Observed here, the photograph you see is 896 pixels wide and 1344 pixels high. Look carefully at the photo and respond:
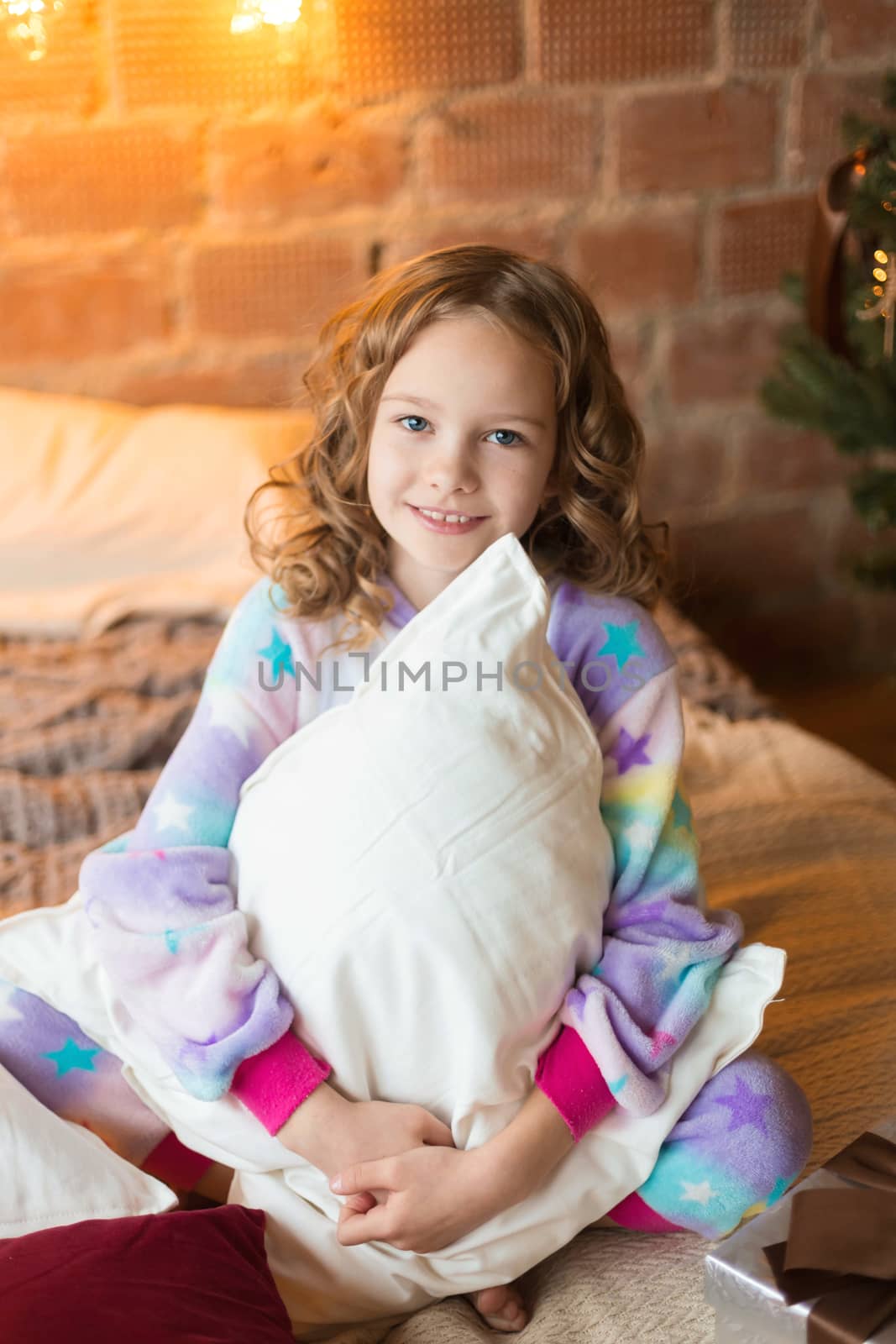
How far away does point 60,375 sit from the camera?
222cm

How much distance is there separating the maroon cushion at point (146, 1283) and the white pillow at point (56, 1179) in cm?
4

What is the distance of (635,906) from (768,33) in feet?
6.06

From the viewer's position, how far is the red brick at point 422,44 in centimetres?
213

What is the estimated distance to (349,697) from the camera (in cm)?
108

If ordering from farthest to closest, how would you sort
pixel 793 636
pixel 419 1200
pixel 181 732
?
1. pixel 793 636
2. pixel 181 732
3. pixel 419 1200

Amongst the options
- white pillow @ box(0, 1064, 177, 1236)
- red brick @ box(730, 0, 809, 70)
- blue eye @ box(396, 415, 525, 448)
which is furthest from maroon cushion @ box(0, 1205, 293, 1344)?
red brick @ box(730, 0, 809, 70)

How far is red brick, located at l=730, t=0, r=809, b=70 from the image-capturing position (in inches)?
89.0

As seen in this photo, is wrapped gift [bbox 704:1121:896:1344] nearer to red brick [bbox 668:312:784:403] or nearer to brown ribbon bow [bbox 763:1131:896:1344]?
brown ribbon bow [bbox 763:1131:896:1344]

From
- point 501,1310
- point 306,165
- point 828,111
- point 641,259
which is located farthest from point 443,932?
point 828,111

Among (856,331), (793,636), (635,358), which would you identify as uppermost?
(856,331)

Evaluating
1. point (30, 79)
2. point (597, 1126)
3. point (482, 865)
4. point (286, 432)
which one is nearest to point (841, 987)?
point (597, 1126)

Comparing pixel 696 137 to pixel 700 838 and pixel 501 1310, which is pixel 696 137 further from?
pixel 501 1310

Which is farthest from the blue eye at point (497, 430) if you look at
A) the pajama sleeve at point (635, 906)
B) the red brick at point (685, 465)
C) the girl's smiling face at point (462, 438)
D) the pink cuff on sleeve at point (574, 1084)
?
the red brick at point (685, 465)

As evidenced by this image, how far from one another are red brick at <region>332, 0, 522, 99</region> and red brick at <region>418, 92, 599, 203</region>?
0.05 metres
